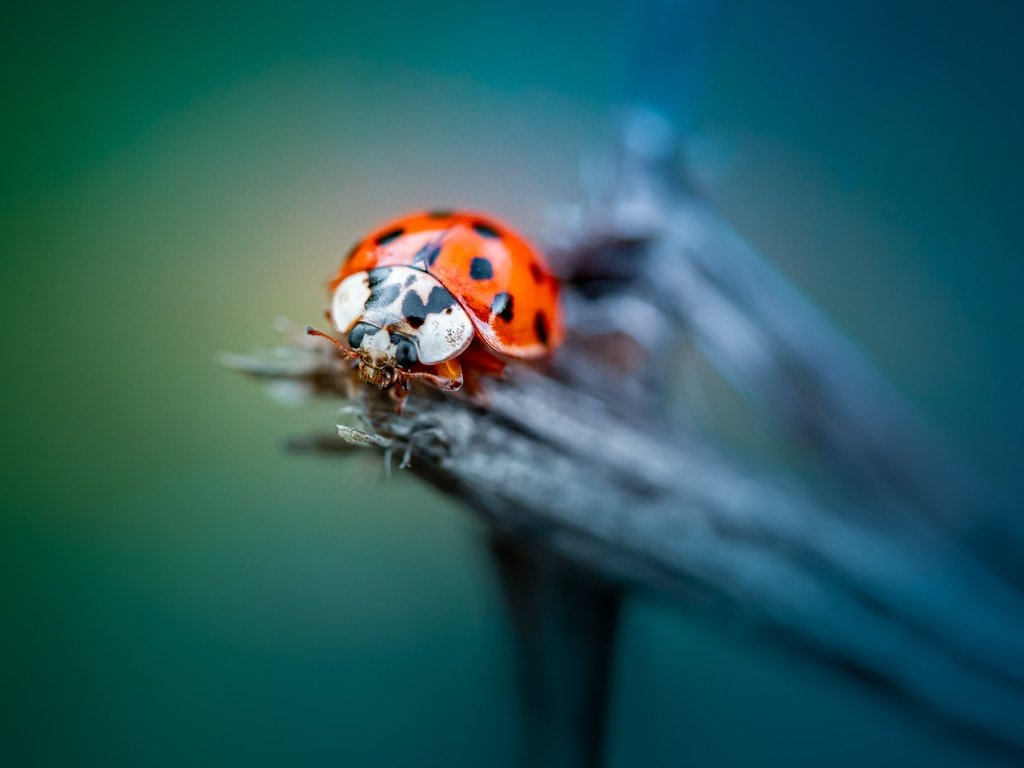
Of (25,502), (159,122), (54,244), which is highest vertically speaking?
(159,122)

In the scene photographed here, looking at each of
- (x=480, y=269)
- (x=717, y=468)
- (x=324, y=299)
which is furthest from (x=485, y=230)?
(x=324, y=299)

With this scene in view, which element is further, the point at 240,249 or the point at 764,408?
the point at 240,249

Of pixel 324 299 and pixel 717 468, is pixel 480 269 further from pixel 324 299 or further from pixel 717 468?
pixel 324 299

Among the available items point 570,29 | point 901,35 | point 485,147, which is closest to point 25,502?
point 485,147

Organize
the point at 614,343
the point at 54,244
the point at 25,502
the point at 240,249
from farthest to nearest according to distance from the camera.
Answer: the point at 240,249 → the point at 54,244 → the point at 25,502 → the point at 614,343

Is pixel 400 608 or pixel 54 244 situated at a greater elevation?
pixel 54 244

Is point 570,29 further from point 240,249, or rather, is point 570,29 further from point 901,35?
point 240,249

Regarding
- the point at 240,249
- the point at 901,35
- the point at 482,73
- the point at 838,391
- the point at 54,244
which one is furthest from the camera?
the point at 482,73

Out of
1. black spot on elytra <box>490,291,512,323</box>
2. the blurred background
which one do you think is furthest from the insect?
the blurred background
